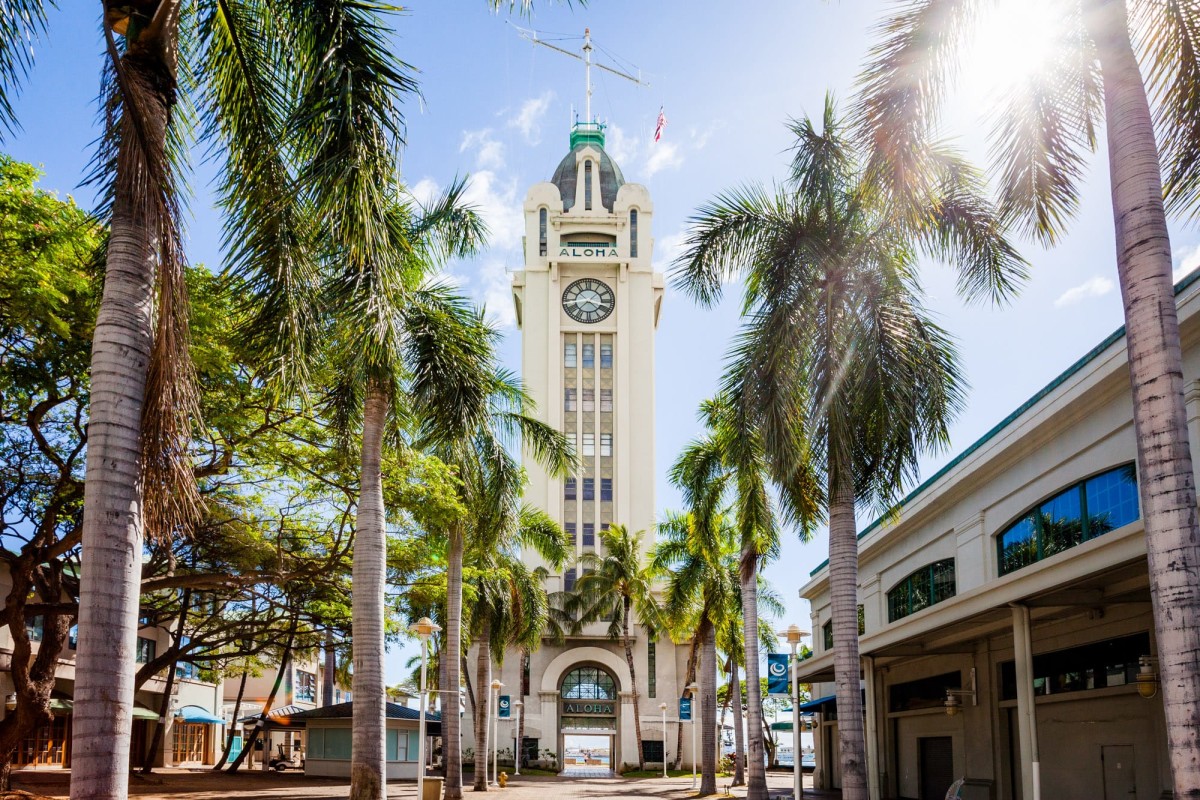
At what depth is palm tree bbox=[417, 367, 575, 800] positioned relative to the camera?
20.5 m

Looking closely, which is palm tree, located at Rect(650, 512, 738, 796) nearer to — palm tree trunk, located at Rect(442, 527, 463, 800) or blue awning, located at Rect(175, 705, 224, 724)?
palm tree trunk, located at Rect(442, 527, 463, 800)

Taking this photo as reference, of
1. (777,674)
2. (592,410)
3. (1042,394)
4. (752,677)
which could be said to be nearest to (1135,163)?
(1042,394)

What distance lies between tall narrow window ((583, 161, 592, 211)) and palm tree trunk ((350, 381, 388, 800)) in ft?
203

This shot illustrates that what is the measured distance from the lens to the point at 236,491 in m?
27.9

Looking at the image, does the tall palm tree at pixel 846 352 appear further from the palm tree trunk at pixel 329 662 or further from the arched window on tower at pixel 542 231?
the arched window on tower at pixel 542 231

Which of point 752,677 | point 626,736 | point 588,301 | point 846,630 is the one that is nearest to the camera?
point 846,630

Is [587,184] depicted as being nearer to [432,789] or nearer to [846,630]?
[432,789]

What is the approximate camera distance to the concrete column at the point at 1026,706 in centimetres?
1631

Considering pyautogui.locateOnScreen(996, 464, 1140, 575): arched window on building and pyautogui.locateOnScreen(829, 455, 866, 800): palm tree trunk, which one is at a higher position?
pyautogui.locateOnScreen(996, 464, 1140, 575): arched window on building

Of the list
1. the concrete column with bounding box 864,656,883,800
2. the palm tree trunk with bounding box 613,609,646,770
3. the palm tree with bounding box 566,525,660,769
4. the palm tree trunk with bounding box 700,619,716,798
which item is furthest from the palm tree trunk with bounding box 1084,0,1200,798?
the palm tree trunk with bounding box 613,609,646,770

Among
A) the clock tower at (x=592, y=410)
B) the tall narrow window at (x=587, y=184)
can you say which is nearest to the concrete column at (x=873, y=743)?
the clock tower at (x=592, y=410)

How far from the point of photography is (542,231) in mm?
78375

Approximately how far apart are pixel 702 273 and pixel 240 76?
10387 mm

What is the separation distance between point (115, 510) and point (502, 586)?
113ft
